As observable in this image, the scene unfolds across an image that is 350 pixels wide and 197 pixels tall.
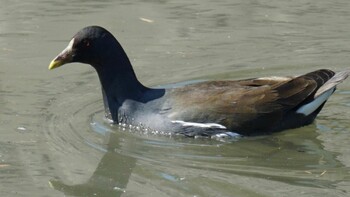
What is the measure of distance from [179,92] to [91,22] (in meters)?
3.27

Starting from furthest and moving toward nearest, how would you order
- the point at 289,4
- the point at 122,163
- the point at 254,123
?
the point at 289,4, the point at 254,123, the point at 122,163

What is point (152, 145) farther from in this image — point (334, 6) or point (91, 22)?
point (334, 6)

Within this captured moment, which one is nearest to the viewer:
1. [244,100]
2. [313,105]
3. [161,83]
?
[244,100]

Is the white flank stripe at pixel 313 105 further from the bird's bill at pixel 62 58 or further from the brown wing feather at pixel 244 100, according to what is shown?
the bird's bill at pixel 62 58

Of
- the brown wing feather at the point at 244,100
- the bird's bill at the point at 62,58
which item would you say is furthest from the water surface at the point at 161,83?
the bird's bill at the point at 62,58

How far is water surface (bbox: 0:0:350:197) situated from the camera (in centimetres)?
611

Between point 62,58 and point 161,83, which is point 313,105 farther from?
point 62,58

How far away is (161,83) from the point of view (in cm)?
838

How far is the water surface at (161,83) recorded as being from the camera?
611 centimetres

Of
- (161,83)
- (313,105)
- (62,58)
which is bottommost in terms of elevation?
(161,83)

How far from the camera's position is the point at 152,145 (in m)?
6.90

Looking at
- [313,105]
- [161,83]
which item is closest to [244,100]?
[313,105]

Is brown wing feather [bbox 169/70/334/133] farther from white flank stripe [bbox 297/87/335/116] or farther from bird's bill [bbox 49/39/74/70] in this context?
bird's bill [bbox 49/39/74/70]

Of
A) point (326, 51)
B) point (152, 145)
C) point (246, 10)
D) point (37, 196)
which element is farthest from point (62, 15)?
point (37, 196)
